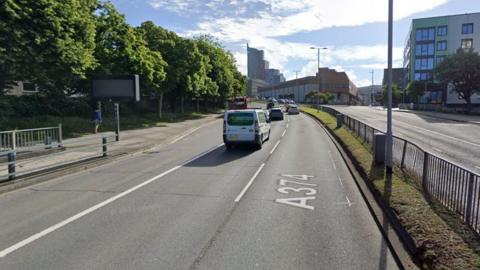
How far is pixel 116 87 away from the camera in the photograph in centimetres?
2019

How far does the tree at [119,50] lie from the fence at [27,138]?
1190cm

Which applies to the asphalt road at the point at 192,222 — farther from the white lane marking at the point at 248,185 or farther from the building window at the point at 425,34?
the building window at the point at 425,34

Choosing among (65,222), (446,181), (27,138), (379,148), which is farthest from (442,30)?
(65,222)

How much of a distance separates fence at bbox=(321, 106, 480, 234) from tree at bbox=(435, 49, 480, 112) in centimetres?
4508

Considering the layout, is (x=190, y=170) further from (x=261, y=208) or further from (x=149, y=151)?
(x=149, y=151)

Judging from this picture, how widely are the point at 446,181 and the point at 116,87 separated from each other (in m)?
17.4

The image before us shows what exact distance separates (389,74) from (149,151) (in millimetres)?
11102

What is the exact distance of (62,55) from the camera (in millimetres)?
17891

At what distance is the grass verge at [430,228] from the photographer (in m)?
4.57

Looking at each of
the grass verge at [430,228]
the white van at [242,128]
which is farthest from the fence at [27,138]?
the grass verge at [430,228]

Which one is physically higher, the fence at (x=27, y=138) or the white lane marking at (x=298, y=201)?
the fence at (x=27, y=138)

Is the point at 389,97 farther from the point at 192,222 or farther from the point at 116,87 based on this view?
the point at 116,87

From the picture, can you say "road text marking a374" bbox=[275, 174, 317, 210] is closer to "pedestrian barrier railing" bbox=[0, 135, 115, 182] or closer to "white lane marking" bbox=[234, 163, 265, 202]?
"white lane marking" bbox=[234, 163, 265, 202]

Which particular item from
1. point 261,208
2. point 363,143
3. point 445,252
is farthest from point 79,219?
point 363,143
